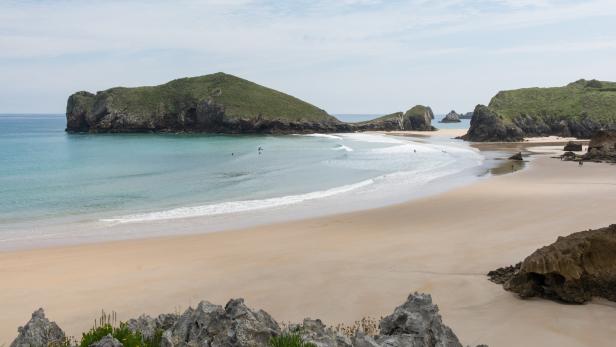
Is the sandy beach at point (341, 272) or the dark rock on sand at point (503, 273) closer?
the sandy beach at point (341, 272)

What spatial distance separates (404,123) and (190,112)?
66.7 m

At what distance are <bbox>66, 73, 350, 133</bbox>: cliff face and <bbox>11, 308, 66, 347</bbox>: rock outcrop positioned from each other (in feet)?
397

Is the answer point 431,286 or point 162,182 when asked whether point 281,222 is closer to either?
point 431,286

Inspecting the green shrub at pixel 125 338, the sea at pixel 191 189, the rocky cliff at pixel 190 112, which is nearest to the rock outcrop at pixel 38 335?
the green shrub at pixel 125 338

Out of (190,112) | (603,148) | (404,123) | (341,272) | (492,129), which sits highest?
(190,112)

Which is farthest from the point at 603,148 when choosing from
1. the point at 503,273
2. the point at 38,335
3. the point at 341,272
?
the point at 38,335

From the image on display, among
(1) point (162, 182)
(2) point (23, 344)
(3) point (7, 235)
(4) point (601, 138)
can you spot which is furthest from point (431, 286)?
(4) point (601, 138)

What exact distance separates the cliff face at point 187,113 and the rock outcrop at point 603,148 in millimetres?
87462

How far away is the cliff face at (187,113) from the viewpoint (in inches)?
5054

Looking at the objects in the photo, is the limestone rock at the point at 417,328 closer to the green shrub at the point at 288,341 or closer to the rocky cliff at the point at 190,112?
the green shrub at the point at 288,341

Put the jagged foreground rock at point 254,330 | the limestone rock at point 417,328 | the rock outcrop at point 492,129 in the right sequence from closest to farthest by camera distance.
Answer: the jagged foreground rock at point 254,330
the limestone rock at point 417,328
the rock outcrop at point 492,129

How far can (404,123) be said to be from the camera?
496 ft

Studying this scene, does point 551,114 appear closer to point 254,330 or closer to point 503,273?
point 503,273

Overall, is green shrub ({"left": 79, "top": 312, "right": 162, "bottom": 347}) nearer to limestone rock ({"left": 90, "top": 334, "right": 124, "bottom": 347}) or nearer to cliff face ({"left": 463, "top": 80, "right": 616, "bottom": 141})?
limestone rock ({"left": 90, "top": 334, "right": 124, "bottom": 347})
